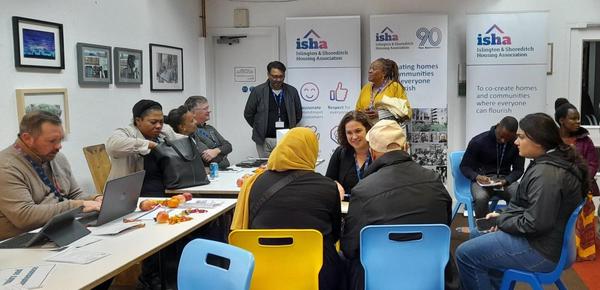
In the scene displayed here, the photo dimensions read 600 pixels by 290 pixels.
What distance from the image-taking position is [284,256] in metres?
2.37

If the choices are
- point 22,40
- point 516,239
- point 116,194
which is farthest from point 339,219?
point 22,40

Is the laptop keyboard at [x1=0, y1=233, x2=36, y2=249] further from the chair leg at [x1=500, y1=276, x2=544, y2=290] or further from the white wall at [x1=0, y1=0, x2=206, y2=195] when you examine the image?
the chair leg at [x1=500, y1=276, x2=544, y2=290]

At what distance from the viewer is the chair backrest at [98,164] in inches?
174

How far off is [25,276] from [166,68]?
13.4 feet

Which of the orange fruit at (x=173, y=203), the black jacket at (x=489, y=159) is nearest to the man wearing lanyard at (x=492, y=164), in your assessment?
the black jacket at (x=489, y=159)

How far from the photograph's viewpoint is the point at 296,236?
2.33 m

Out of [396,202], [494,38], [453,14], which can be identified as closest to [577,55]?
[494,38]

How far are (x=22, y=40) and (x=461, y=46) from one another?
4.60m

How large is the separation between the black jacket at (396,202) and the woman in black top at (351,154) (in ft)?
3.15

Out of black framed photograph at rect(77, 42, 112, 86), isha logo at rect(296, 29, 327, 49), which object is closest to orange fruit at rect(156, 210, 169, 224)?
black framed photograph at rect(77, 42, 112, 86)

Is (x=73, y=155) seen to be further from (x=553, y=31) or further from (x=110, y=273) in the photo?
(x=553, y=31)

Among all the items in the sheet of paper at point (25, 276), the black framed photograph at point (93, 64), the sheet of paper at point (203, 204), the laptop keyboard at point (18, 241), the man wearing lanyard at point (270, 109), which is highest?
the black framed photograph at point (93, 64)

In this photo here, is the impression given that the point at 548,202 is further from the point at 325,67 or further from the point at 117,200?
the point at 325,67

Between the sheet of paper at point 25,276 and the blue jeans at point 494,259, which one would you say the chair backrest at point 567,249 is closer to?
the blue jeans at point 494,259
